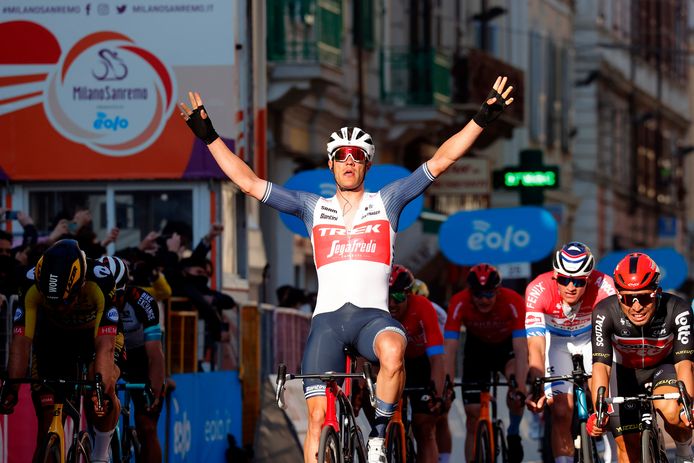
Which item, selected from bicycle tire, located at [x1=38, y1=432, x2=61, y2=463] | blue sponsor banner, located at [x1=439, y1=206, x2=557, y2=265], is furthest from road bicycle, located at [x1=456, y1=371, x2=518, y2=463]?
blue sponsor banner, located at [x1=439, y1=206, x2=557, y2=265]

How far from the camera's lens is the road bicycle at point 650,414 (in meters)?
12.4

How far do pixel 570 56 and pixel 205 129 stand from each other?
139 ft

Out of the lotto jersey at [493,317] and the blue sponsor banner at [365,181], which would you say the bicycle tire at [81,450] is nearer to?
the lotto jersey at [493,317]

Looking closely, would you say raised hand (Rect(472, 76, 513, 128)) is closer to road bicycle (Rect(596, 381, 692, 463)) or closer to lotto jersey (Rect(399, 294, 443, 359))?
road bicycle (Rect(596, 381, 692, 463))

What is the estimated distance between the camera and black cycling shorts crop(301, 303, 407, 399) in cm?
1150

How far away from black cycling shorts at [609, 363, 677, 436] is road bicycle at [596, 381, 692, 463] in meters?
0.27

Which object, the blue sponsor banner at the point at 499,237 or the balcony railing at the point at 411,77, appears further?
the balcony railing at the point at 411,77

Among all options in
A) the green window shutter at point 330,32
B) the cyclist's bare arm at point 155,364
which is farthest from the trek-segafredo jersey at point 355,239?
the green window shutter at point 330,32

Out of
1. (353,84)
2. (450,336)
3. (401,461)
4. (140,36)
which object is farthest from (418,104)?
(401,461)

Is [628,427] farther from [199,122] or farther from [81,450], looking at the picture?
[81,450]

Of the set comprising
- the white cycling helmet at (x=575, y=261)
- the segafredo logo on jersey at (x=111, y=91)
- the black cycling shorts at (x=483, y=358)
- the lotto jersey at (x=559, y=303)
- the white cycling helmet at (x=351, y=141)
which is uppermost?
the segafredo logo on jersey at (x=111, y=91)

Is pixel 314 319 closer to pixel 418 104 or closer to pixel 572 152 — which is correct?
pixel 418 104

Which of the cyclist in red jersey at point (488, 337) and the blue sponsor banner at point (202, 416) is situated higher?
the cyclist in red jersey at point (488, 337)

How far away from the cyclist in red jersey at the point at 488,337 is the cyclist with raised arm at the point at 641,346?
296 centimetres
